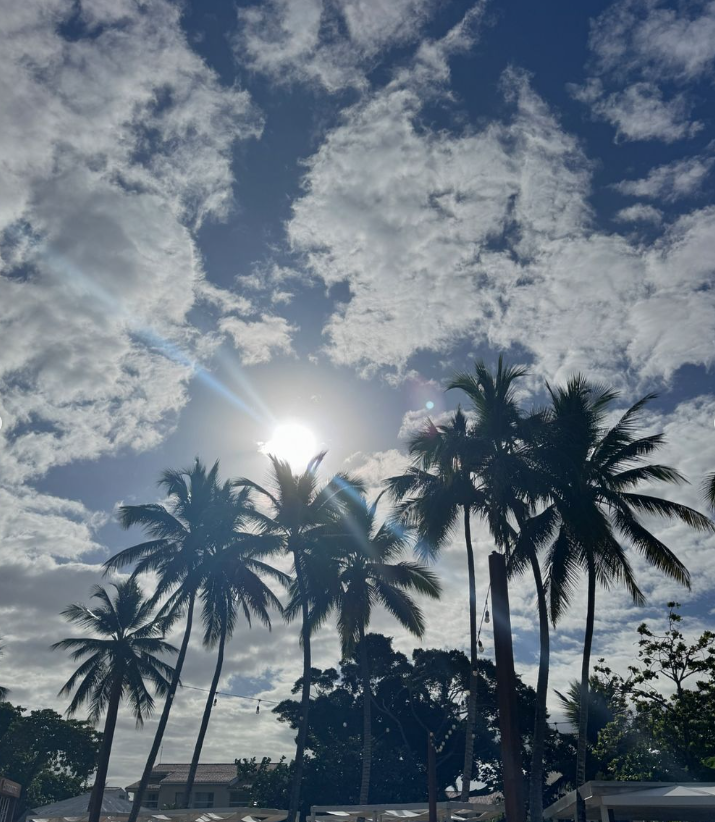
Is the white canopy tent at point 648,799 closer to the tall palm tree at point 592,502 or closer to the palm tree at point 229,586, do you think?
the tall palm tree at point 592,502

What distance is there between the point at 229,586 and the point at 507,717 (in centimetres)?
2748

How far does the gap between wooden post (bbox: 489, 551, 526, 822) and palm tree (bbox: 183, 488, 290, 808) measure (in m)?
25.1

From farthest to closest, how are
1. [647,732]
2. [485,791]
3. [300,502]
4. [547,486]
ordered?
[485,791], [300,502], [647,732], [547,486]

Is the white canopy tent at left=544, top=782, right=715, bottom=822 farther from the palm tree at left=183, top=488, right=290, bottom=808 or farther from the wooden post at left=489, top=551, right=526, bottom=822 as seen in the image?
the palm tree at left=183, top=488, right=290, bottom=808

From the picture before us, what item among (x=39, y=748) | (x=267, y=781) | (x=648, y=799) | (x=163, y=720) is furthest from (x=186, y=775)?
(x=648, y=799)

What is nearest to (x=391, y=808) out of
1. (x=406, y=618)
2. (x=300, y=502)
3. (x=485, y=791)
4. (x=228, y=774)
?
(x=406, y=618)

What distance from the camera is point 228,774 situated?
63906 mm

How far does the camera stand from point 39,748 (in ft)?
194

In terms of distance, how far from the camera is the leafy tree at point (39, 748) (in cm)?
5822

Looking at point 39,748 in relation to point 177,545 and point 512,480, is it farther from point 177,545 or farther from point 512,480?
point 512,480

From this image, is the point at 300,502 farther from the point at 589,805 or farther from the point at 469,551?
the point at 589,805

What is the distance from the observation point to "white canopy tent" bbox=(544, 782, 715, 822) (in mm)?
17062

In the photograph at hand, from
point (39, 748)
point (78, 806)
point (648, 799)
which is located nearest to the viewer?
point (648, 799)

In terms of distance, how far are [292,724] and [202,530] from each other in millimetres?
18199
